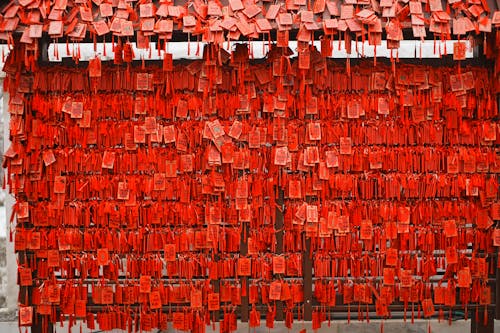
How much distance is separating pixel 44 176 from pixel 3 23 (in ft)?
4.01

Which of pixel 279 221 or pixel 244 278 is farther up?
pixel 279 221

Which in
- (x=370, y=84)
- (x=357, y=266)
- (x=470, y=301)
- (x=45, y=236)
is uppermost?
(x=370, y=84)

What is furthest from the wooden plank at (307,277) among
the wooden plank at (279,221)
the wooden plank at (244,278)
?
the wooden plank at (244,278)

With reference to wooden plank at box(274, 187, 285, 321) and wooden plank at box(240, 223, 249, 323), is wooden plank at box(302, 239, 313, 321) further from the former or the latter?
wooden plank at box(240, 223, 249, 323)

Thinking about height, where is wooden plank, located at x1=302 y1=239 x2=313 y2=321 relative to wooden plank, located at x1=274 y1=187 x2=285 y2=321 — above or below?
below

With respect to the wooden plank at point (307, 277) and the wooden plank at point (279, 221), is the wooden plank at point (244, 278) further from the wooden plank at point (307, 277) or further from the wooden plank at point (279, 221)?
the wooden plank at point (307, 277)

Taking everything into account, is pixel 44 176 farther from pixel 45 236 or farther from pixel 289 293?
pixel 289 293

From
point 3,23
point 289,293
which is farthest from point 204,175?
point 3,23

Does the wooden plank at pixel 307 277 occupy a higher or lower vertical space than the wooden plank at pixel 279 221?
lower

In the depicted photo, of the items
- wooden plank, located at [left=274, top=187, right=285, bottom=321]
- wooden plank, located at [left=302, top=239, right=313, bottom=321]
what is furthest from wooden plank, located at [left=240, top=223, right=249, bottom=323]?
wooden plank, located at [left=302, top=239, right=313, bottom=321]

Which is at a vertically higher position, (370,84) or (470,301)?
(370,84)

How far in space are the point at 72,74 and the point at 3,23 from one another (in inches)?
26.6

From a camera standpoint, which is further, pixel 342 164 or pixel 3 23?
pixel 342 164

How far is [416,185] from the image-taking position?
14.4 ft
